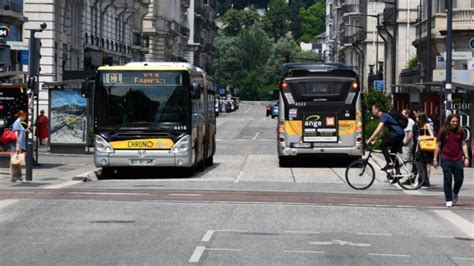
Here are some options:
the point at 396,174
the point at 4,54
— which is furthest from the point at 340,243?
the point at 4,54

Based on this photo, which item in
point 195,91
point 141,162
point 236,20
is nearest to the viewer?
point 141,162

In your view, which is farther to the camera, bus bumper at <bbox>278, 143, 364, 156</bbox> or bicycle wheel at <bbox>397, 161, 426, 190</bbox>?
bus bumper at <bbox>278, 143, 364, 156</bbox>

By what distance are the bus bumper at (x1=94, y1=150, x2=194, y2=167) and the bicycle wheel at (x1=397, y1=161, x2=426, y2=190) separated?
19.0ft

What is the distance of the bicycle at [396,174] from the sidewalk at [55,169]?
683 centimetres

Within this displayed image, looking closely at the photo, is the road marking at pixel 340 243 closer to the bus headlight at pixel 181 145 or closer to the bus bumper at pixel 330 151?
the bus headlight at pixel 181 145

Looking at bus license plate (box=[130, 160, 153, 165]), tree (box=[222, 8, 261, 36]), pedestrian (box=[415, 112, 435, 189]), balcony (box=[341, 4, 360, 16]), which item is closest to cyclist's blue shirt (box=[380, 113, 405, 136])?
pedestrian (box=[415, 112, 435, 189])

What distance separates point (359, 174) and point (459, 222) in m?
7.97

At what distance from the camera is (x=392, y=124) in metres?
26.8

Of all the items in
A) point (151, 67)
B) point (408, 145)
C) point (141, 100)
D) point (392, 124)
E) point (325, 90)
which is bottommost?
point (408, 145)

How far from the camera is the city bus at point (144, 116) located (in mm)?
29172

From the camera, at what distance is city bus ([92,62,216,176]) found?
29.2m

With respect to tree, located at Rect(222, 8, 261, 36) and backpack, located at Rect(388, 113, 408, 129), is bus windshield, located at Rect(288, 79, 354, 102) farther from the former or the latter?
tree, located at Rect(222, 8, 261, 36)

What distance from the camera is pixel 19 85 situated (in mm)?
33281

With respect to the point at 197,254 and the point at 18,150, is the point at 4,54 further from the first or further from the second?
the point at 197,254
